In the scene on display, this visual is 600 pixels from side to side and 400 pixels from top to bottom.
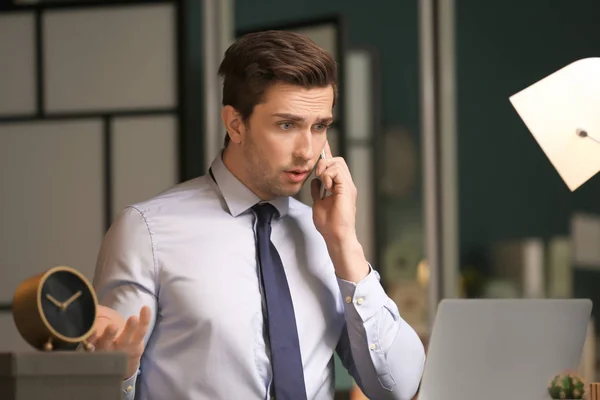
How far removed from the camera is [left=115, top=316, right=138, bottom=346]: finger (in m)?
1.64

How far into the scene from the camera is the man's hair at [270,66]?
211cm

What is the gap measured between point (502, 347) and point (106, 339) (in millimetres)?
820

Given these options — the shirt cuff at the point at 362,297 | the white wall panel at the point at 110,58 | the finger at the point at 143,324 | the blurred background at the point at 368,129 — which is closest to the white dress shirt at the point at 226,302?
the shirt cuff at the point at 362,297

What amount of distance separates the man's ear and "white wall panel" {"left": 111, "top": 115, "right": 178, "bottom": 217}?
2612mm

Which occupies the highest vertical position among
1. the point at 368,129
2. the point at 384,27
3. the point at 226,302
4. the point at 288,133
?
the point at 384,27

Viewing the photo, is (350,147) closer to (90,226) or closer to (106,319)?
(90,226)

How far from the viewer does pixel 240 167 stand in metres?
2.22

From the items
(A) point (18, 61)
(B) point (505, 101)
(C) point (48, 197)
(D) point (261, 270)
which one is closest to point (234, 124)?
(D) point (261, 270)

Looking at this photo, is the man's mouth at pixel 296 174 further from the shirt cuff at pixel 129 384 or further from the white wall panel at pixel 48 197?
the white wall panel at pixel 48 197

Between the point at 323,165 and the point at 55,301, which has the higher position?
the point at 323,165

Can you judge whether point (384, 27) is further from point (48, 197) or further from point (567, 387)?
point (567, 387)

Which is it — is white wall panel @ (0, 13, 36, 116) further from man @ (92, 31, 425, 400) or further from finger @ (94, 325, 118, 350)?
finger @ (94, 325, 118, 350)

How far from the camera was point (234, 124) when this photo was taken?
7.22ft

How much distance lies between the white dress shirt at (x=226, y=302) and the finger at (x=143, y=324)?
1.00 ft
